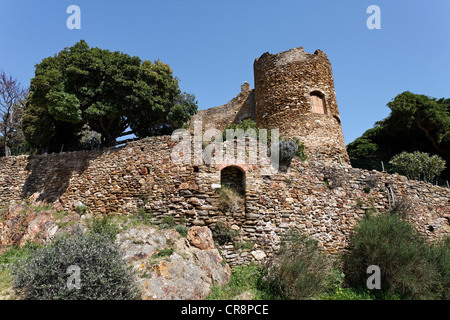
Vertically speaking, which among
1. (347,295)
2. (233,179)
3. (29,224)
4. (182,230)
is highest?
(233,179)

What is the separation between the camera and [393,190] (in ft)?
35.1

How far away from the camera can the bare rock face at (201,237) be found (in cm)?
776

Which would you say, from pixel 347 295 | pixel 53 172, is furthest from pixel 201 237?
pixel 53 172

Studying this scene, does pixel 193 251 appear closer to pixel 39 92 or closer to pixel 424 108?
pixel 39 92

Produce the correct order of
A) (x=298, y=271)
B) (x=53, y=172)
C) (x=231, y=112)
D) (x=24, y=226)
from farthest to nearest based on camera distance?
(x=231, y=112) < (x=53, y=172) < (x=24, y=226) < (x=298, y=271)

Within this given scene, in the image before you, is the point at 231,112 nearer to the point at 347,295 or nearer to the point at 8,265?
the point at 347,295

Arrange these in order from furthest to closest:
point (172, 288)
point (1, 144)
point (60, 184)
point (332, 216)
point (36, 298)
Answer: point (1, 144), point (60, 184), point (332, 216), point (172, 288), point (36, 298)

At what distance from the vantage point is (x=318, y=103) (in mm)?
14016

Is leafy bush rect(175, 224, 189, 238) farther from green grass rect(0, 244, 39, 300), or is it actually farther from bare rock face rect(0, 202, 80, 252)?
green grass rect(0, 244, 39, 300)

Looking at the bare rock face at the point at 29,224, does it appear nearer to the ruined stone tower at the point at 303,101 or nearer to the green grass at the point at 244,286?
the green grass at the point at 244,286

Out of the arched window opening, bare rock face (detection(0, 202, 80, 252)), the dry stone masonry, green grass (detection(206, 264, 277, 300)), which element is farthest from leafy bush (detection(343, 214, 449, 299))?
bare rock face (detection(0, 202, 80, 252))

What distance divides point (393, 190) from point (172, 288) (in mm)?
9345

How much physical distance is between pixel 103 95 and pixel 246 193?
7.79 metres

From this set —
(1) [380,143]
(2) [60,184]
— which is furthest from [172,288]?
(1) [380,143]
